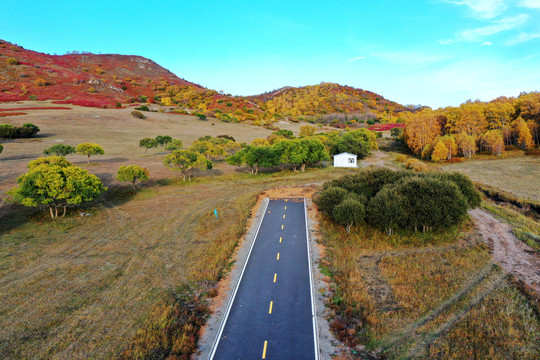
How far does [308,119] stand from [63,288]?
611ft

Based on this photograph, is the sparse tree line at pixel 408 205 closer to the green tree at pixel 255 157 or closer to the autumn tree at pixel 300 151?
the green tree at pixel 255 157

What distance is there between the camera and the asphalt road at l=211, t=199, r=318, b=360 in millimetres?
14234

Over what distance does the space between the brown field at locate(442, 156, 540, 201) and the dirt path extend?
16.4m

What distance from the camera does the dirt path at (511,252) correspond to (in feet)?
68.7

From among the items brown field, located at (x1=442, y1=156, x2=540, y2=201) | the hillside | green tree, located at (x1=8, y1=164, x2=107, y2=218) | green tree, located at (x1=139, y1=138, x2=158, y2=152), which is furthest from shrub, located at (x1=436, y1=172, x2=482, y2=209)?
the hillside

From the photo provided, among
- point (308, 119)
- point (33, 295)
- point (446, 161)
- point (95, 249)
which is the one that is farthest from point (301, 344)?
point (308, 119)

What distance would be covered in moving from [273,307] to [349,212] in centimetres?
1512

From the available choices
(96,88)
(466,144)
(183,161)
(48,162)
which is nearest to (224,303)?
(48,162)

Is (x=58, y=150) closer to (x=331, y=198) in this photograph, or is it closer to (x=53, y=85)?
(x=331, y=198)

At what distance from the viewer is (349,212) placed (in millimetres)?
28688

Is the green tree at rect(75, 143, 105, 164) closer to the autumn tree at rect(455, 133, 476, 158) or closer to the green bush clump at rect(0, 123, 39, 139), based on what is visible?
the green bush clump at rect(0, 123, 39, 139)

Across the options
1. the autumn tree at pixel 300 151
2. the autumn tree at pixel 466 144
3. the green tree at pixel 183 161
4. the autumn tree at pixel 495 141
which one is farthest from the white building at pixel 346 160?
the autumn tree at pixel 495 141

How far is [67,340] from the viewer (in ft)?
47.6

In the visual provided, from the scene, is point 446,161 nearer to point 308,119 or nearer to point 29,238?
point 29,238
